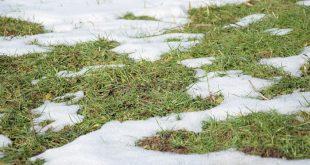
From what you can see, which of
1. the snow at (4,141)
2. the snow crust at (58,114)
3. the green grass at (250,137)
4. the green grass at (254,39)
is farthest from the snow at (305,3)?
the snow at (4,141)

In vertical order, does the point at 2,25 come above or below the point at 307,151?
above

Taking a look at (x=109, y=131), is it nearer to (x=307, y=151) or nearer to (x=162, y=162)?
(x=162, y=162)

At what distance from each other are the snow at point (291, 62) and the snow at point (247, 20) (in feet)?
3.77

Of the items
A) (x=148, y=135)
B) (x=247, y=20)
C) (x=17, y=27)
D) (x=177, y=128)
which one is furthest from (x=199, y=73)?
(x=17, y=27)

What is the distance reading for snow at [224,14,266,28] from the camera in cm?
556

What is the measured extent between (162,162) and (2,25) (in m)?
3.74

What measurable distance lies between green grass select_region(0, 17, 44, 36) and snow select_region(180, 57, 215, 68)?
2190 mm

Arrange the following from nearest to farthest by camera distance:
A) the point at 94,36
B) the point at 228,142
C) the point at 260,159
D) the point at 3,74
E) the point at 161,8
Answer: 1. the point at 260,159
2. the point at 228,142
3. the point at 3,74
4. the point at 94,36
5. the point at 161,8

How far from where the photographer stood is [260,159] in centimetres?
293

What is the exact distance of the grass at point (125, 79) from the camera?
3586 mm

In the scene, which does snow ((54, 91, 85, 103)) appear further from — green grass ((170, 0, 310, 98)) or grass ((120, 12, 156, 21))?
grass ((120, 12, 156, 21))

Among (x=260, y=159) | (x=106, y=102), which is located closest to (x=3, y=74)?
(x=106, y=102)

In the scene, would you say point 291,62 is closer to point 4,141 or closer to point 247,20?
point 247,20

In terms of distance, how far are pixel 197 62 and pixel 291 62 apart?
35.5 inches
